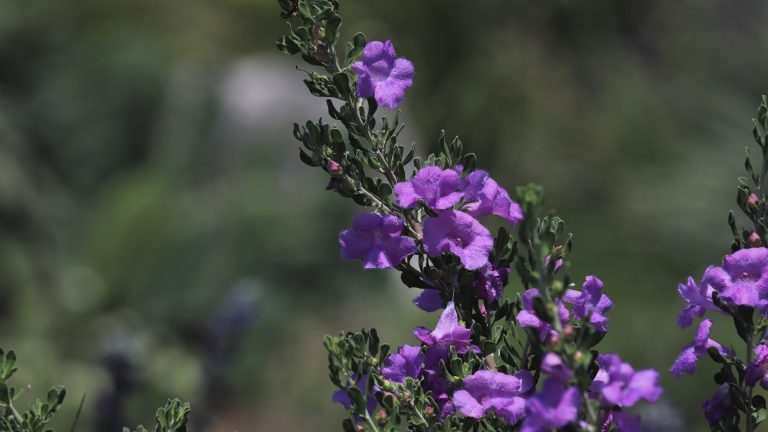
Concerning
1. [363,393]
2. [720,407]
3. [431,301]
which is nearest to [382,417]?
[363,393]

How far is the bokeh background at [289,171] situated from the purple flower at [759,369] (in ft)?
12.3

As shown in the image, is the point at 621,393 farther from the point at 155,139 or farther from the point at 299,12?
the point at 155,139

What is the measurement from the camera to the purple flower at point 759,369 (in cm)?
111

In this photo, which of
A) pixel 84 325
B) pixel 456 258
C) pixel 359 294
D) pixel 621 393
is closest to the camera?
pixel 621 393

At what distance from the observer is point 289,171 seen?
8492 millimetres

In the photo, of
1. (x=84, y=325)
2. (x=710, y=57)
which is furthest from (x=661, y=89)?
(x=84, y=325)

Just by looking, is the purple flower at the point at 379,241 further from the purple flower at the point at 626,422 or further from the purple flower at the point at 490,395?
the purple flower at the point at 626,422

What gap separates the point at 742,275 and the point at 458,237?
305 millimetres

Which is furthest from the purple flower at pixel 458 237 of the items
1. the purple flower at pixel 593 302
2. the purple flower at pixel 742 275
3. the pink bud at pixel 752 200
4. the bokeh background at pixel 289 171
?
the bokeh background at pixel 289 171

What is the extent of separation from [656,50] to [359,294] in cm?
399

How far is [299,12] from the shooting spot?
1.17 m

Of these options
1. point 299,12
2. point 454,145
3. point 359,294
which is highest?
point 359,294

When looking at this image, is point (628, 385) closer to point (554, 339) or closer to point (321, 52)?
point (554, 339)

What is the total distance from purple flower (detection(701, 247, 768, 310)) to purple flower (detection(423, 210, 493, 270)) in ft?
0.80
